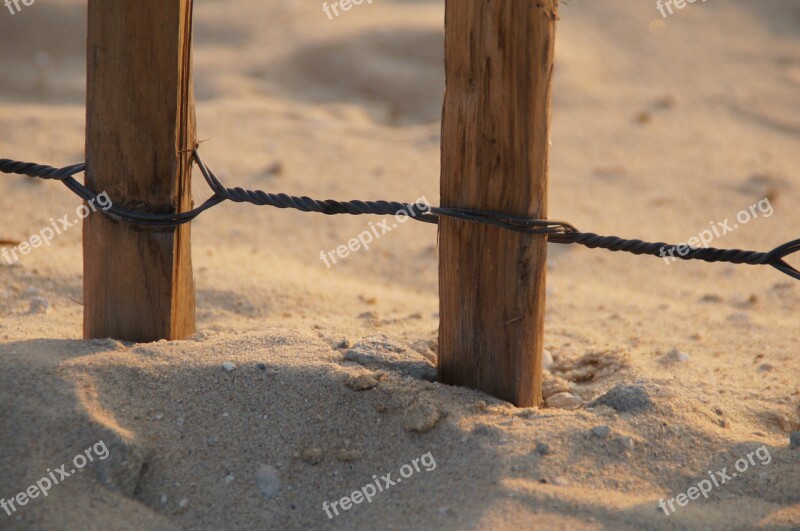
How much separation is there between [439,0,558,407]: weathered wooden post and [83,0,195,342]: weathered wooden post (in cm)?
83

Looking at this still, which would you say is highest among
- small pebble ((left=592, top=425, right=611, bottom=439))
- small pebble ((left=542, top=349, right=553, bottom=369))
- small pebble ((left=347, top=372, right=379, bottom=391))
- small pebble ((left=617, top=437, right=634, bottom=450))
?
small pebble ((left=347, top=372, right=379, bottom=391))

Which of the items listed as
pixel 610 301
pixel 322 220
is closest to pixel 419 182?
pixel 322 220

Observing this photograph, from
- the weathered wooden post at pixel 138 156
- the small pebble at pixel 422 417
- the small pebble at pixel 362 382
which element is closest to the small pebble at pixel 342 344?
the small pebble at pixel 362 382

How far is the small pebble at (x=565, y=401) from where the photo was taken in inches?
113

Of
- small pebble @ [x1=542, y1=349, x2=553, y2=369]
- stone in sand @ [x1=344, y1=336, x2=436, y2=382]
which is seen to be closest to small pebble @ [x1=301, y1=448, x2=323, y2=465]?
stone in sand @ [x1=344, y1=336, x2=436, y2=382]

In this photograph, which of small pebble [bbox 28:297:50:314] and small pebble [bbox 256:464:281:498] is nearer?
small pebble [bbox 256:464:281:498]

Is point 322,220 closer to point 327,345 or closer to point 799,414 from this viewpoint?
point 327,345

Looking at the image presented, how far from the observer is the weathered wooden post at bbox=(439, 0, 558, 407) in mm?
2398

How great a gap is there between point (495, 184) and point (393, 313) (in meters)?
1.56

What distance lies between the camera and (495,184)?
8.15 feet

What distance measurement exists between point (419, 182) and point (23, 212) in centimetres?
239

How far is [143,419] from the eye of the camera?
8.07ft

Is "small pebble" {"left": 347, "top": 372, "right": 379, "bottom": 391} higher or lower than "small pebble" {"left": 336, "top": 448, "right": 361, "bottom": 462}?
higher

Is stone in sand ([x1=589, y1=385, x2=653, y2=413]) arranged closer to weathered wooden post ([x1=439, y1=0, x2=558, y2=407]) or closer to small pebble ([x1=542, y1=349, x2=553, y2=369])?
weathered wooden post ([x1=439, y1=0, x2=558, y2=407])
